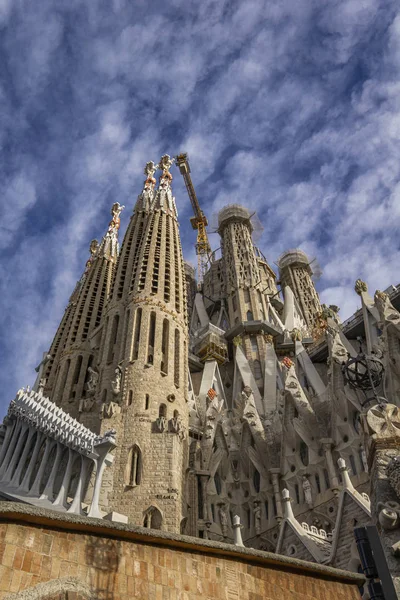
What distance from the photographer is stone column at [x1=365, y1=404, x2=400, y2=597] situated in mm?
5762

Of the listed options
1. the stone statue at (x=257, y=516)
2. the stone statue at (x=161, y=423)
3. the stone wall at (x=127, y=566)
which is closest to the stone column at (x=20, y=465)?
the stone statue at (x=161, y=423)

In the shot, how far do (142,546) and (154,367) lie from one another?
604 inches

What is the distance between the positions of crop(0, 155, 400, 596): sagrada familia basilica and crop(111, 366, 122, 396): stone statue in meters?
0.06

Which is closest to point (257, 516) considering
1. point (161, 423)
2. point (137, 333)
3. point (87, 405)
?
point (161, 423)

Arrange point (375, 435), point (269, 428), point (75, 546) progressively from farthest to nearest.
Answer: point (269, 428)
point (375, 435)
point (75, 546)

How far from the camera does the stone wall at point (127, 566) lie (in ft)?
16.9

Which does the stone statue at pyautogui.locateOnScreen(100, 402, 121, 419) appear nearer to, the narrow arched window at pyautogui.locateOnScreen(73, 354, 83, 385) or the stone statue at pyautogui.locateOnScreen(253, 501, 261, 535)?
the stone statue at pyautogui.locateOnScreen(253, 501, 261, 535)

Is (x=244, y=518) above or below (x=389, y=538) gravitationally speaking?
above

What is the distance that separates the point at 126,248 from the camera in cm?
3056

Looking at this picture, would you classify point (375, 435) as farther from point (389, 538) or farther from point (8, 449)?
point (8, 449)

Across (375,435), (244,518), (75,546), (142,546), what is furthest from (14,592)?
(244,518)

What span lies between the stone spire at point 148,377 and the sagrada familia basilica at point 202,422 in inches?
2.3

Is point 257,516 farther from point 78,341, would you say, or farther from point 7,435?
point 78,341

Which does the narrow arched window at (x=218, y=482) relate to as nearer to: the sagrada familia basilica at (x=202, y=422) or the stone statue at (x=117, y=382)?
the sagrada familia basilica at (x=202, y=422)
